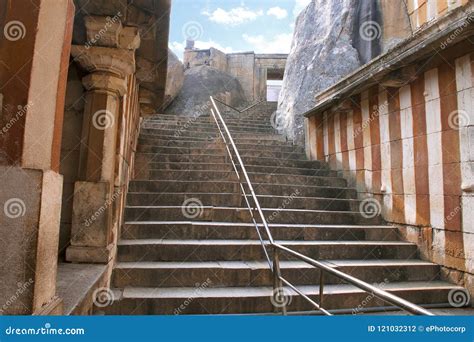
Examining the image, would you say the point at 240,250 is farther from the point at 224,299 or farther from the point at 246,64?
the point at 246,64

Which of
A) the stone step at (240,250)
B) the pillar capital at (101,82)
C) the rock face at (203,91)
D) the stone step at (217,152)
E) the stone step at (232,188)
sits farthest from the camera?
the rock face at (203,91)

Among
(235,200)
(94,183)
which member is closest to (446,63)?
(235,200)

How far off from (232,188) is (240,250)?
1511 millimetres

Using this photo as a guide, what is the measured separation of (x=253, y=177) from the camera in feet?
18.4

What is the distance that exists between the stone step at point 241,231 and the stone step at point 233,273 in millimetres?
496

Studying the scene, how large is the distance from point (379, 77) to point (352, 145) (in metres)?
1.36

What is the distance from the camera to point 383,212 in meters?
4.95

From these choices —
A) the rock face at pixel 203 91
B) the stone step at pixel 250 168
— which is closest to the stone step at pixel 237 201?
the stone step at pixel 250 168

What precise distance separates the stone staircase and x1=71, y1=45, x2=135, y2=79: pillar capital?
1719 mm

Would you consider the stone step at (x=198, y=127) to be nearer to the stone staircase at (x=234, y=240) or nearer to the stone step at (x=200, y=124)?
the stone step at (x=200, y=124)

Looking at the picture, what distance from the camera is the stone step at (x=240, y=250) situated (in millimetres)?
3580

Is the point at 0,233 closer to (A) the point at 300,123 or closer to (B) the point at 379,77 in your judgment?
(B) the point at 379,77

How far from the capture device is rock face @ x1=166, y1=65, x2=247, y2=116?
14328 mm

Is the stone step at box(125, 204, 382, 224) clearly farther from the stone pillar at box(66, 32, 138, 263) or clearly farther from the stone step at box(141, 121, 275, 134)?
the stone step at box(141, 121, 275, 134)
